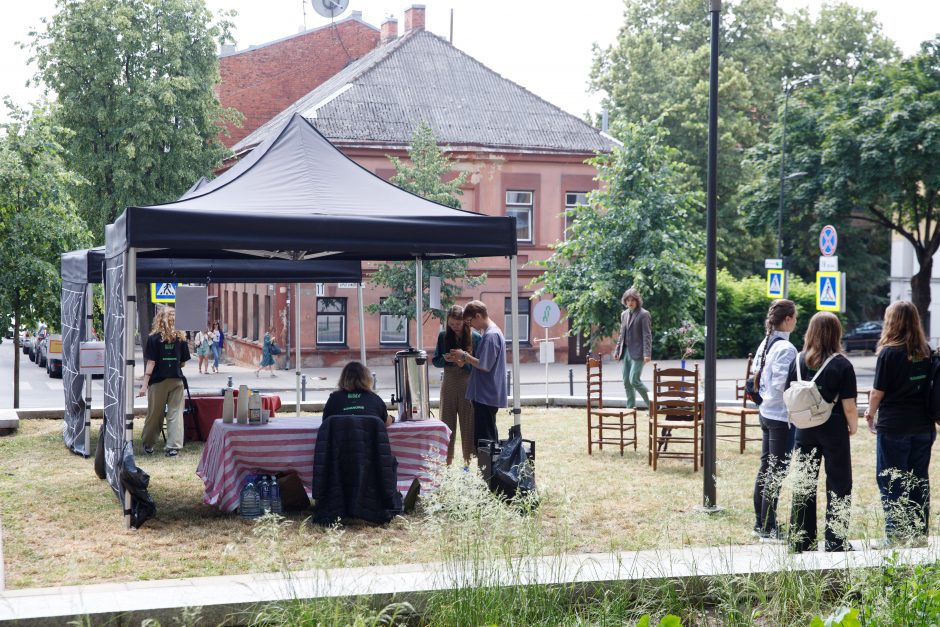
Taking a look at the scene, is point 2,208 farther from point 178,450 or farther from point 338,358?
point 338,358

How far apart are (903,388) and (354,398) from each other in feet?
13.5

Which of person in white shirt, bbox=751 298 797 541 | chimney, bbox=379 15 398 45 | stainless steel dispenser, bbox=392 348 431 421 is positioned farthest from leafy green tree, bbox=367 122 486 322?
person in white shirt, bbox=751 298 797 541

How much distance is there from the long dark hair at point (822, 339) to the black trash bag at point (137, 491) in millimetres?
4966

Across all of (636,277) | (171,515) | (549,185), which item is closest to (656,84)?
(549,185)

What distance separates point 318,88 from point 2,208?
92.5 ft

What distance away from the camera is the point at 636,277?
2748 cm

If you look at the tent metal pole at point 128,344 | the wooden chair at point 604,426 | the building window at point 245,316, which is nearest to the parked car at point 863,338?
the building window at point 245,316

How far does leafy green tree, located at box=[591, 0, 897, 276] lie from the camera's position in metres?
43.6

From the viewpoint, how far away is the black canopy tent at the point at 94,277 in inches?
478

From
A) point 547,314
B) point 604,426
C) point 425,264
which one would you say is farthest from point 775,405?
point 425,264

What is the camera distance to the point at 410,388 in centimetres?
941

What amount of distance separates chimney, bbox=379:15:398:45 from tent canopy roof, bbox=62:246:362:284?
32.0 meters

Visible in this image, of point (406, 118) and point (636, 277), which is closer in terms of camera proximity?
point (636, 277)

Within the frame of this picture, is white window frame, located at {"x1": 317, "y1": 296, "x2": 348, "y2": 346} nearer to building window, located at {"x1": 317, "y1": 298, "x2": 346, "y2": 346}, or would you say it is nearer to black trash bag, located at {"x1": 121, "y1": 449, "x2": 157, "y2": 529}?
building window, located at {"x1": 317, "y1": 298, "x2": 346, "y2": 346}
